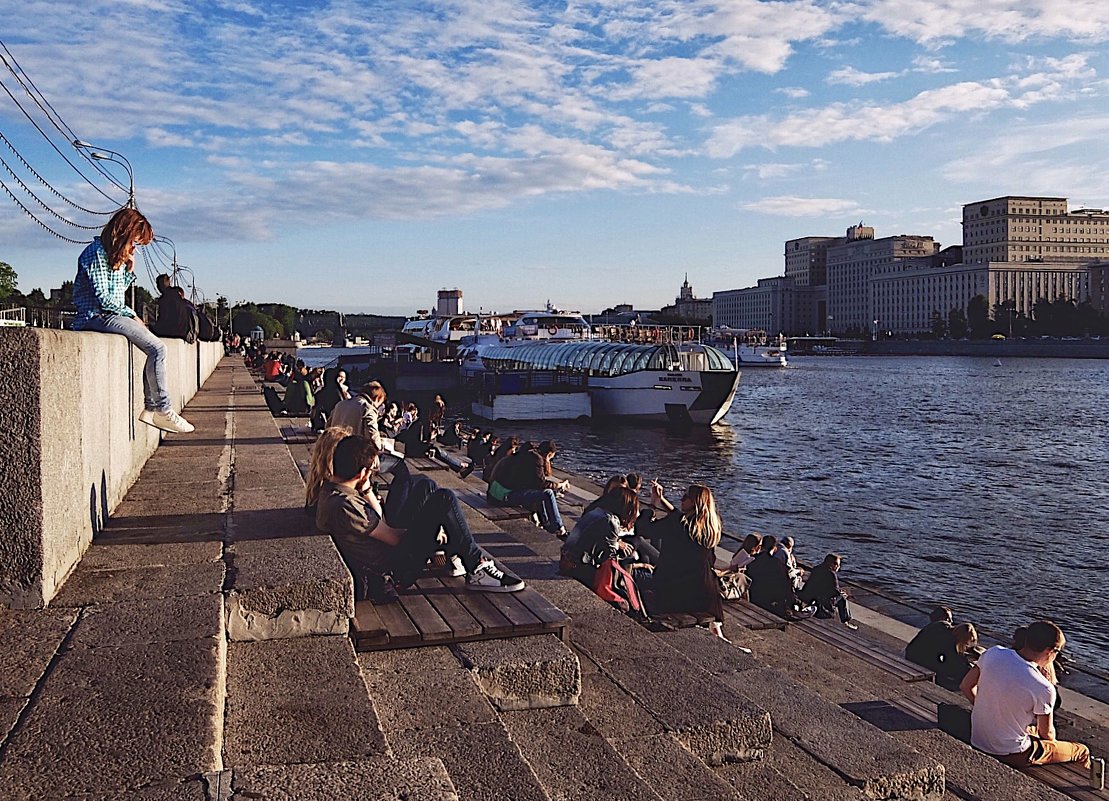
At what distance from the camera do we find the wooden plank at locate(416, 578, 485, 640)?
16.5ft

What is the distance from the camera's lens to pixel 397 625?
16.7ft

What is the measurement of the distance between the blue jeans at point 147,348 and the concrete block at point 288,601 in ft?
7.86

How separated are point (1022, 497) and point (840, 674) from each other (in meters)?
20.4

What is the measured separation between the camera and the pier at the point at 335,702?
9.86ft

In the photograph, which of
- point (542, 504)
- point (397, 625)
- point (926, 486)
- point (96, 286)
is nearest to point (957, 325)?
point (926, 486)

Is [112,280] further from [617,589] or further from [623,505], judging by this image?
[623,505]

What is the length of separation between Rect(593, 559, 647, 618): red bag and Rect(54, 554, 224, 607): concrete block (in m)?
3.25

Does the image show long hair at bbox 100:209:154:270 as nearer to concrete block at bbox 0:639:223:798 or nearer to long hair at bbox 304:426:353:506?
long hair at bbox 304:426:353:506

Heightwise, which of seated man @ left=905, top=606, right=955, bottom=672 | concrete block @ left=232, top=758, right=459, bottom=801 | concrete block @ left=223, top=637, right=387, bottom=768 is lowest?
seated man @ left=905, top=606, right=955, bottom=672

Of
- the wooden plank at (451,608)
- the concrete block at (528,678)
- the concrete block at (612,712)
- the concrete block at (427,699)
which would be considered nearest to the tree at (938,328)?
the wooden plank at (451,608)

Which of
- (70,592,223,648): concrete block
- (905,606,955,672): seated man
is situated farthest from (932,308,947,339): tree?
(70,592,223,648): concrete block

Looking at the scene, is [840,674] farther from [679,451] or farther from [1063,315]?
[1063,315]

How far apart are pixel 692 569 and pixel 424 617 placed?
3256 mm

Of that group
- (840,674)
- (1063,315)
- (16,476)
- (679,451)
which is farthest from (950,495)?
(1063,315)
